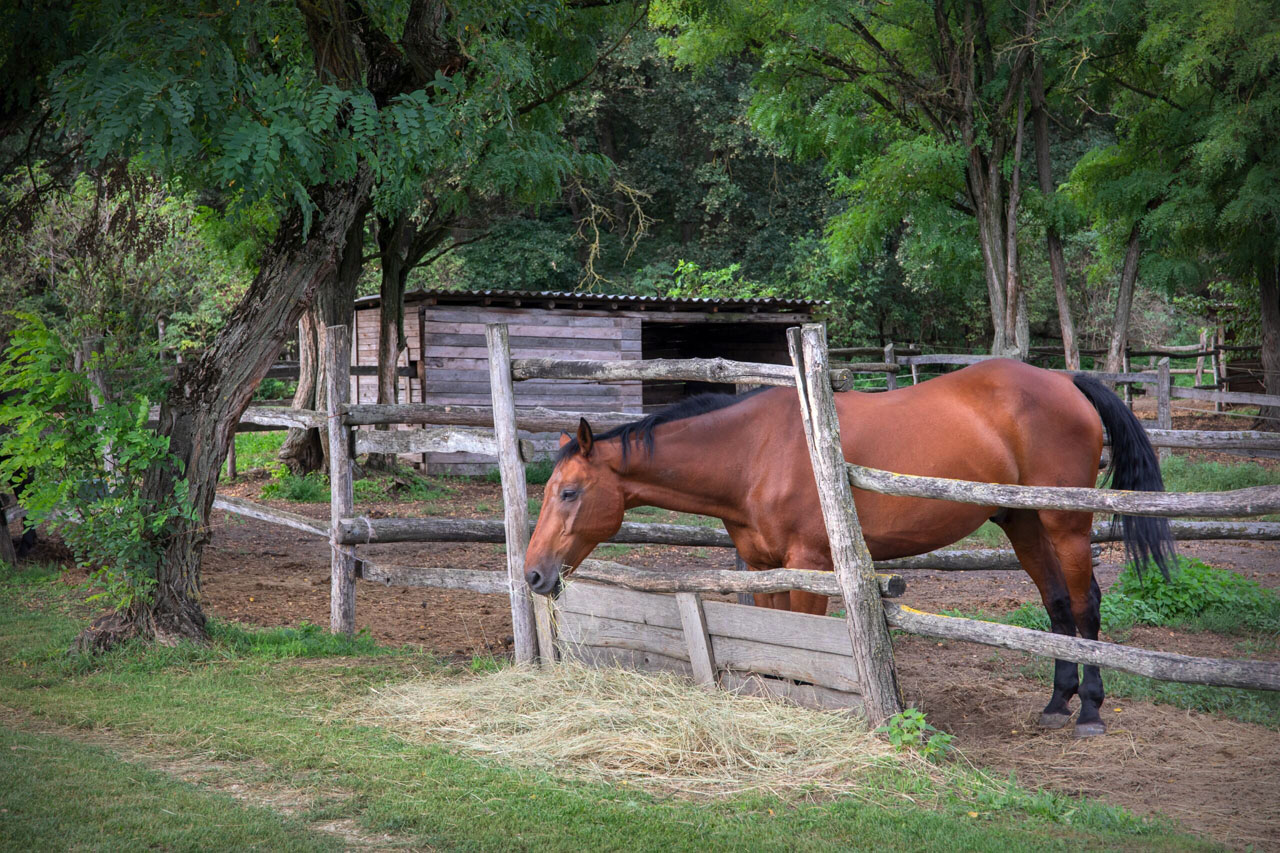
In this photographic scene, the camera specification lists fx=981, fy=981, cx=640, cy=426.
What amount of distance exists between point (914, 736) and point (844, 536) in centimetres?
88

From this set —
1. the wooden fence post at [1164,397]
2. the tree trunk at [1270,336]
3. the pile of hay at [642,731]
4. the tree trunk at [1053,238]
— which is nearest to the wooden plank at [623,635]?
the pile of hay at [642,731]

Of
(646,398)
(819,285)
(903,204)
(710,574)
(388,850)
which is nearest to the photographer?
(388,850)

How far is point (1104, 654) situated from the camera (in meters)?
3.77

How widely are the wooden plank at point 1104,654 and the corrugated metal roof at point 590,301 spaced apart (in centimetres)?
1174

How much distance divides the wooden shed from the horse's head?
387 inches

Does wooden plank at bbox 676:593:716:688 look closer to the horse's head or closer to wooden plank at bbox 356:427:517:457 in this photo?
the horse's head

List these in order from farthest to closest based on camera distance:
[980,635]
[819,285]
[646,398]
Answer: [819,285] < [646,398] < [980,635]

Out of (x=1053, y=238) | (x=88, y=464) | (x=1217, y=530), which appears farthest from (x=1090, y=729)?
(x=1053, y=238)

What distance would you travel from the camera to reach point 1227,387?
21969 mm

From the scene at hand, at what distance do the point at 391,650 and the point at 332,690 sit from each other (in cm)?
97

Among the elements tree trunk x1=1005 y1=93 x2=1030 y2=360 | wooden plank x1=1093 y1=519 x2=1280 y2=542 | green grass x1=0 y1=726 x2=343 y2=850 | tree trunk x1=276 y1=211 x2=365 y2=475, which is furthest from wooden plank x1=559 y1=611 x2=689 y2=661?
tree trunk x1=1005 y1=93 x2=1030 y2=360

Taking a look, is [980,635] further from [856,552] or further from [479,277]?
[479,277]

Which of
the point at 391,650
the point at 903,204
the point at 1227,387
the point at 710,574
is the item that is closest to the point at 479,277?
the point at 903,204

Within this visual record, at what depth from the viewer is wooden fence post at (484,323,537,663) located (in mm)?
5566
